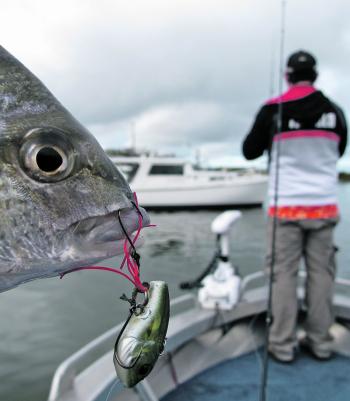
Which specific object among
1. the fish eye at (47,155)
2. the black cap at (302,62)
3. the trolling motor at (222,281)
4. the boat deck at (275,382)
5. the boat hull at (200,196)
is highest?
the black cap at (302,62)

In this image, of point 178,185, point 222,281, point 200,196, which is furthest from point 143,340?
point 200,196

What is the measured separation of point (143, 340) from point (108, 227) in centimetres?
25

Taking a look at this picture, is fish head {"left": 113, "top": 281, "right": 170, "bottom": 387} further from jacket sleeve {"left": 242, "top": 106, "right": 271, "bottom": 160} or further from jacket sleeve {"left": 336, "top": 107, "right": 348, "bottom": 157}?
jacket sleeve {"left": 336, "top": 107, "right": 348, "bottom": 157}

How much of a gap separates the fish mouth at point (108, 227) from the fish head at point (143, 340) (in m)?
0.16

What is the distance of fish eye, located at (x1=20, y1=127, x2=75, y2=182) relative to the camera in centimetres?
75

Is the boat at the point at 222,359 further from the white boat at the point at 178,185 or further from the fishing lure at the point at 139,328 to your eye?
the white boat at the point at 178,185

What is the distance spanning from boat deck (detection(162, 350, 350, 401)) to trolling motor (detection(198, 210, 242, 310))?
0.42 metres

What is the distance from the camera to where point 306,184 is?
248 centimetres

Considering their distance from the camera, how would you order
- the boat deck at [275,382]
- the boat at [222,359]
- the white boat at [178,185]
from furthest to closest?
the white boat at [178,185] → the boat deck at [275,382] → the boat at [222,359]

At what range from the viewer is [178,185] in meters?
19.5

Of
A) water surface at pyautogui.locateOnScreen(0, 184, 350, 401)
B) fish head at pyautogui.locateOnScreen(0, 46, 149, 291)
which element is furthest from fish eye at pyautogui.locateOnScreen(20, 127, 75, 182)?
water surface at pyautogui.locateOnScreen(0, 184, 350, 401)

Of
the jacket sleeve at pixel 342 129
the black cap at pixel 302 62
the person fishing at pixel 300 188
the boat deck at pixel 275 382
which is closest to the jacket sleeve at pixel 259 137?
the person fishing at pixel 300 188

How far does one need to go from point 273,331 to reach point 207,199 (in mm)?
17255

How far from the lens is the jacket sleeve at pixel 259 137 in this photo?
2.49 meters
